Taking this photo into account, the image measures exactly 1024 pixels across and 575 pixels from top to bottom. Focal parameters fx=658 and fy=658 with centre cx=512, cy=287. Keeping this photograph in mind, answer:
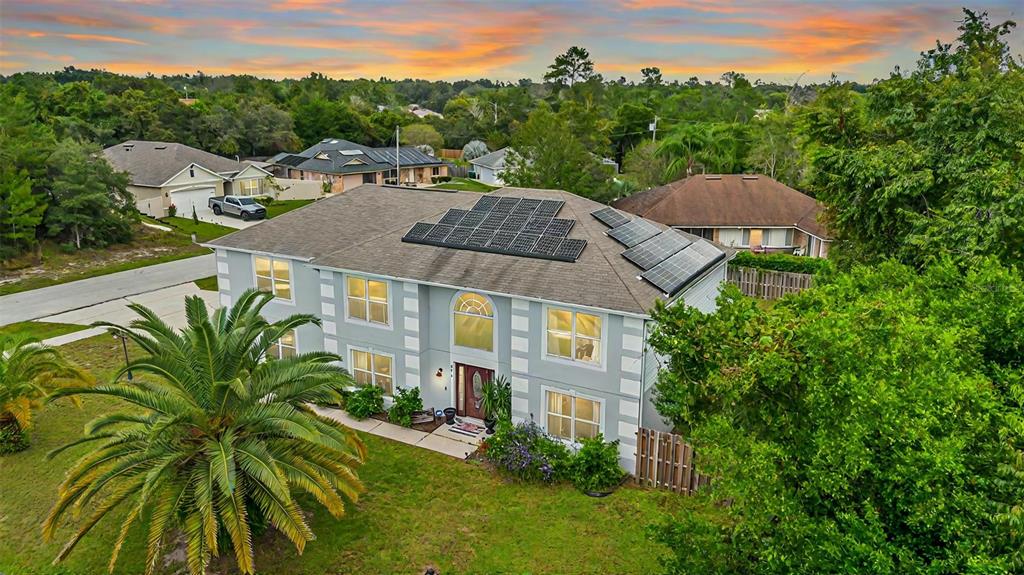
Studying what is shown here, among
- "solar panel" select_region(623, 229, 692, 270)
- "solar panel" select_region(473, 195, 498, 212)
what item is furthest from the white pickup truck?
"solar panel" select_region(623, 229, 692, 270)

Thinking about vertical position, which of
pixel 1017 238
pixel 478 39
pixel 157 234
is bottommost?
pixel 157 234

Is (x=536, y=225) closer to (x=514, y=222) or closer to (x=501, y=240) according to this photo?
(x=514, y=222)

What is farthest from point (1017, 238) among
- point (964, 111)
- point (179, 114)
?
point (179, 114)

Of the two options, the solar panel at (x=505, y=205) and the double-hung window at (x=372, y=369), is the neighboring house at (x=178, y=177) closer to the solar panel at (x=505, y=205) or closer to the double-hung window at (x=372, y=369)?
the double-hung window at (x=372, y=369)

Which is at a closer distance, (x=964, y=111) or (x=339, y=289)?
(x=964, y=111)

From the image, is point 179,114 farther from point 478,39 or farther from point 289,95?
point 478,39

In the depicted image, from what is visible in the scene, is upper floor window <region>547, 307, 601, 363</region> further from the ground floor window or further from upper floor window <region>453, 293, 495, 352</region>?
upper floor window <region>453, 293, 495, 352</region>
